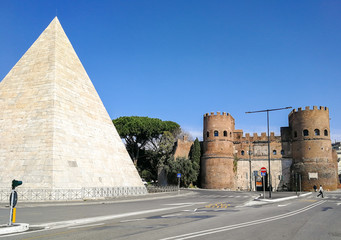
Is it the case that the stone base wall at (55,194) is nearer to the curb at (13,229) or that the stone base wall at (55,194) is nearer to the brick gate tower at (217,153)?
the curb at (13,229)

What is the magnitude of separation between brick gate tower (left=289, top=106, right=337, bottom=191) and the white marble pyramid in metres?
31.1

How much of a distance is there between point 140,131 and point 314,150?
28112 millimetres

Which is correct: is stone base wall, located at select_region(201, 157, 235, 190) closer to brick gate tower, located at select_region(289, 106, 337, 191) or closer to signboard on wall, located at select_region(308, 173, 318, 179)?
brick gate tower, located at select_region(289, 106, 337, 191)

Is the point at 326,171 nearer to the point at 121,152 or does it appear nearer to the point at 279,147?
the point at 279,147

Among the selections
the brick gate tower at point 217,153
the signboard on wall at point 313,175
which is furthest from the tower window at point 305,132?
the brick gate tower at point 217,153

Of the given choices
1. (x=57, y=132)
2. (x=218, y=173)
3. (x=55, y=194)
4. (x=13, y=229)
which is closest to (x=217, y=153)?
(x=218, y=173)

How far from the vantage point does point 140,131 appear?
52.7m

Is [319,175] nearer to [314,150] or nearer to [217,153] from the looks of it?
[314,150]

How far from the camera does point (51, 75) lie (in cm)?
2211

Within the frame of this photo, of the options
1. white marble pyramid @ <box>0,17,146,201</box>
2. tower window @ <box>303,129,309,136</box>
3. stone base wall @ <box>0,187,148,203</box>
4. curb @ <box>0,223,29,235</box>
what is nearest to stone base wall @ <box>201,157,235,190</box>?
tower window @ <box>303,129,309,136</box>

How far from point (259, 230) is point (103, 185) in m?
14.1

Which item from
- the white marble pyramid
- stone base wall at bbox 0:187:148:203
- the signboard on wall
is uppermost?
the white marble pyramid

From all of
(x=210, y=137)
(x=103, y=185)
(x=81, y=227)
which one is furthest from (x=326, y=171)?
(x=81, y=227)

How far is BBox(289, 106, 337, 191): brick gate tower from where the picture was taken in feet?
146
